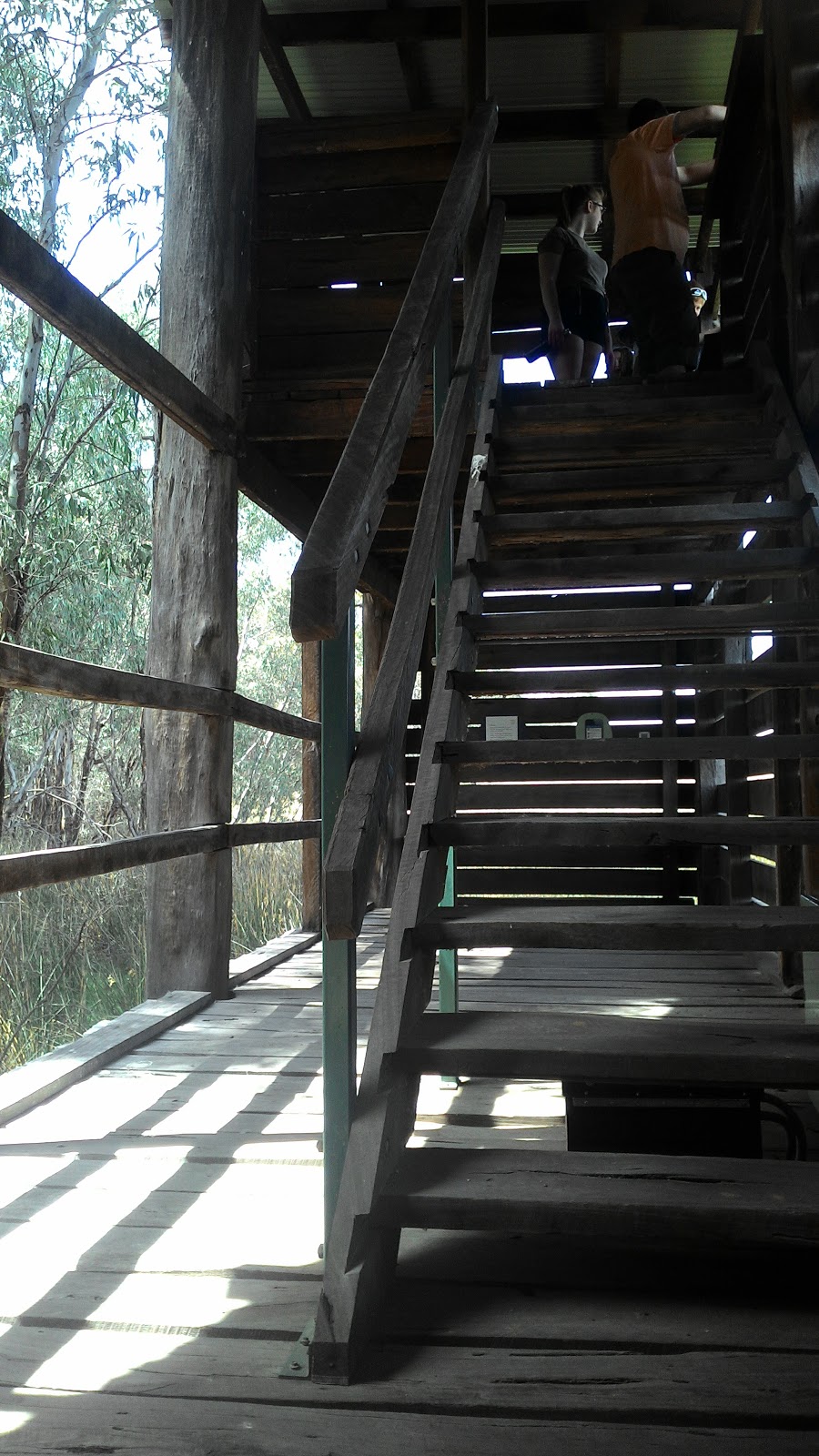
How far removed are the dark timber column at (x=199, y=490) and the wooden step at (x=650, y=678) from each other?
51.3 inches

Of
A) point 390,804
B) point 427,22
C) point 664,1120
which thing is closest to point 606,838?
point 664,1120

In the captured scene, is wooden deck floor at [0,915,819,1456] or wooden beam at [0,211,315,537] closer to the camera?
wooden deck floor at [0,915,819,1456]

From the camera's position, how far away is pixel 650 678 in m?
2.89

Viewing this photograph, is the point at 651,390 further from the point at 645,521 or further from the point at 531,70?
the point at 531,70

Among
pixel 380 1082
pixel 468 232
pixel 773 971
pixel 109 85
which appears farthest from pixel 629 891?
pixel 109 85

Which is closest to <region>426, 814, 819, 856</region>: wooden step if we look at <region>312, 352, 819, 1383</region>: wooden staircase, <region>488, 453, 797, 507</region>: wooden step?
<region>312, 352, 819, 1383</region>: wooden staircase

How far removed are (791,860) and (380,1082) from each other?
239 centimetres

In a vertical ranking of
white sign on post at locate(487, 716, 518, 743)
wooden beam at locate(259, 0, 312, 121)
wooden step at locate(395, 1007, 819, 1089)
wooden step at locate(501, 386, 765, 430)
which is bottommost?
wooden step at locate(395, 1007, 819, 1089)

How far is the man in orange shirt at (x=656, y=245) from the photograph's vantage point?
4520 mm

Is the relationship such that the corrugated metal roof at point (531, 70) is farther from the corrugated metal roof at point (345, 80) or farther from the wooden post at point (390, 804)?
the wooden post at point (390, 804)

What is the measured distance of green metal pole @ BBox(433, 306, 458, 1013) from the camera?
9.74ft

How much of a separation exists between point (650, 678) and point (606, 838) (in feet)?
2.42

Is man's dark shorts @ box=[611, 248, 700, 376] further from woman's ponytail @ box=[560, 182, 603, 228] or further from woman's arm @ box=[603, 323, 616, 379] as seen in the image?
woman's arm @ box=[603, 323, 616, 379]

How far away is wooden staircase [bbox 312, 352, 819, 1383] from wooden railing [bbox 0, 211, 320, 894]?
0.80m
